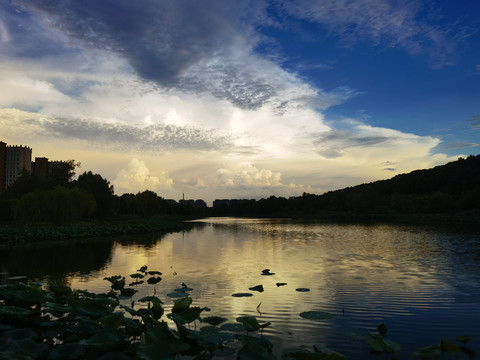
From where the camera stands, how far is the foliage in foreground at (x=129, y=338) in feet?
16.0

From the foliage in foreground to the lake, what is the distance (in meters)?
0.73

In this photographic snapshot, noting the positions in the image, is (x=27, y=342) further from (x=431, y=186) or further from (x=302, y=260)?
(x=431, y=186)

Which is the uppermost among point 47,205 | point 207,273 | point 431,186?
point 431,186

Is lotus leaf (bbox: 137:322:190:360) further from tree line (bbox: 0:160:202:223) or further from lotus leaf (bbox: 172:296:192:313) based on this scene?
tree line (bbox: 0:160:202:223)

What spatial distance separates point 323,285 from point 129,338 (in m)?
7.74

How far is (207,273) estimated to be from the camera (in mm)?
15352

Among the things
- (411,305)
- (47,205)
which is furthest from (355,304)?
(47,205)

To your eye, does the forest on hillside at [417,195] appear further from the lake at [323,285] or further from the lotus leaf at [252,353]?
the lotus leaf at [252,353]

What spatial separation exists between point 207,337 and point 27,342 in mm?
2799

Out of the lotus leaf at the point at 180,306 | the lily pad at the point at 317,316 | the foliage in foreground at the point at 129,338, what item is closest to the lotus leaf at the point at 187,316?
the foliage in foreground at the point at 129,338

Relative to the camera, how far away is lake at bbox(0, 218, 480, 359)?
761 centimetres

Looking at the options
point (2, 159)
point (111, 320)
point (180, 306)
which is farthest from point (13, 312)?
point (2, 159)

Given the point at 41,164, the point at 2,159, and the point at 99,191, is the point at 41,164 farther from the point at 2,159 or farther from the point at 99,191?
the point at 99,191

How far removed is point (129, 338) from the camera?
6.85 m
